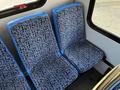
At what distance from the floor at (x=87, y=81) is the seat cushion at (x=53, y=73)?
41 centimetres

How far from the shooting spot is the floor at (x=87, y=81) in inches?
76.8

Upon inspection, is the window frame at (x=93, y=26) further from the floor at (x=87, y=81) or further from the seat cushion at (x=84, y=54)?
the floor at (x=87, y=81)

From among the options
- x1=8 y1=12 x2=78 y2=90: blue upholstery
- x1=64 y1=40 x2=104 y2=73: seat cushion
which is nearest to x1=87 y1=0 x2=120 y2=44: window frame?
x1=64 y1=40 x2=104 y2=73: seat cushion

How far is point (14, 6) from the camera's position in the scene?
150 centimetres

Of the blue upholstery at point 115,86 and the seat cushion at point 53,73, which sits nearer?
the blue upholstery at point 115,86

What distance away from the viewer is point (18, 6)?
1.51m

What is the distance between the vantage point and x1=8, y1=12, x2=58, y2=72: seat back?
56.3 inches

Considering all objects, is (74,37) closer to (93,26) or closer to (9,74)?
(93,26)

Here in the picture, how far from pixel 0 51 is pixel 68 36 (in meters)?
0.83

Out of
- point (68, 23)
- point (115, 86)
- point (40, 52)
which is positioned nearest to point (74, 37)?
point (68, 23)

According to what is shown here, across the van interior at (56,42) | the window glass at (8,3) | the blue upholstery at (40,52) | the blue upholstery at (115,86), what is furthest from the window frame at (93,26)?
the blue upholstery at (115,86)

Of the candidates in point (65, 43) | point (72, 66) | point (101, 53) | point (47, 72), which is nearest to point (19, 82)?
point (47, 72)

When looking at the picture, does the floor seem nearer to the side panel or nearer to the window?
the side panel


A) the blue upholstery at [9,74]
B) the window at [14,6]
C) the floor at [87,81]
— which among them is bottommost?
the floor at [87,81]
